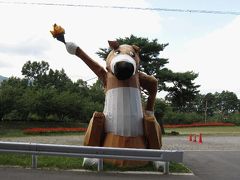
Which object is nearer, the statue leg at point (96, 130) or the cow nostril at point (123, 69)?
the cow nostril at point (123, 69)

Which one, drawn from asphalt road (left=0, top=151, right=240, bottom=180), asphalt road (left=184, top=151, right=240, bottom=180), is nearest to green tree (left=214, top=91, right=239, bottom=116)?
asphalt road (left=184, top=151, right=240, bottom=180)

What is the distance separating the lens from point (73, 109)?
47344mm

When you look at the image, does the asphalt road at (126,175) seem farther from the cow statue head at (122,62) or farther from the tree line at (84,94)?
the tree line at (84,94)

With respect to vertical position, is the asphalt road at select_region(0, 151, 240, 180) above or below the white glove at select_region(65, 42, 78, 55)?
below

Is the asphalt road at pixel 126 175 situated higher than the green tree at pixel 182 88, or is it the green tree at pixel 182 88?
the green tree at pixel 182 88

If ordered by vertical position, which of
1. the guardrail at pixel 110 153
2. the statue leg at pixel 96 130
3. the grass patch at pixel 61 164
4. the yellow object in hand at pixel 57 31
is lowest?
the grass patch at pixel 61 164

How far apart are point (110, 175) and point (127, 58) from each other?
2.83 metres

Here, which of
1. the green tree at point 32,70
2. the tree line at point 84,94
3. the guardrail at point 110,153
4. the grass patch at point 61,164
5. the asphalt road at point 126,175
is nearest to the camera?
the asphalt road at point 126,175

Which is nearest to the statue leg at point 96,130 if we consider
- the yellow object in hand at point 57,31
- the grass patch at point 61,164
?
the grass patch at point 61,164

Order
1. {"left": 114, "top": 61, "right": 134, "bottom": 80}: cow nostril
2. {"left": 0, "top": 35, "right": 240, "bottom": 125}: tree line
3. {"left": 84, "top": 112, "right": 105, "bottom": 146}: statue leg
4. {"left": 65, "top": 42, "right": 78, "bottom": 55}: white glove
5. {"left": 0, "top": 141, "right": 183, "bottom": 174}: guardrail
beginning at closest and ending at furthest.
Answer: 1. {"left": 0, "top": 141, "right": 183, "bottom": 174}: guardrail
2. {"left": 114, "top": 61, "right": 134, "bottom": 80}: cow nostril
3. {"left": 84, "top": 112, "right": 105, "bottom": 146}: statue leg
4. {"left": 65, "top": 42, "right": 78, "bottom": 55}: white glove
5. {"left": 0, "top": 35, "right": 240, "bottom": 125}: tree line

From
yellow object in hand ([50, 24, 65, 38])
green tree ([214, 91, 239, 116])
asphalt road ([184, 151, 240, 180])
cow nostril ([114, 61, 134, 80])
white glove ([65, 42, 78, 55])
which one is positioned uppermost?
green tree ([214, 91, 239, 116])

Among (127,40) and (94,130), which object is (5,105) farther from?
(94,130)

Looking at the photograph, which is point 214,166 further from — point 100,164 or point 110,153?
point 110,153

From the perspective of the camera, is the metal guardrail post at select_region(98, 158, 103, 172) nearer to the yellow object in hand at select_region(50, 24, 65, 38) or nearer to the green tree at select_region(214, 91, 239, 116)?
the yellow object in hand at select_region(50, 24, 65, 38)
